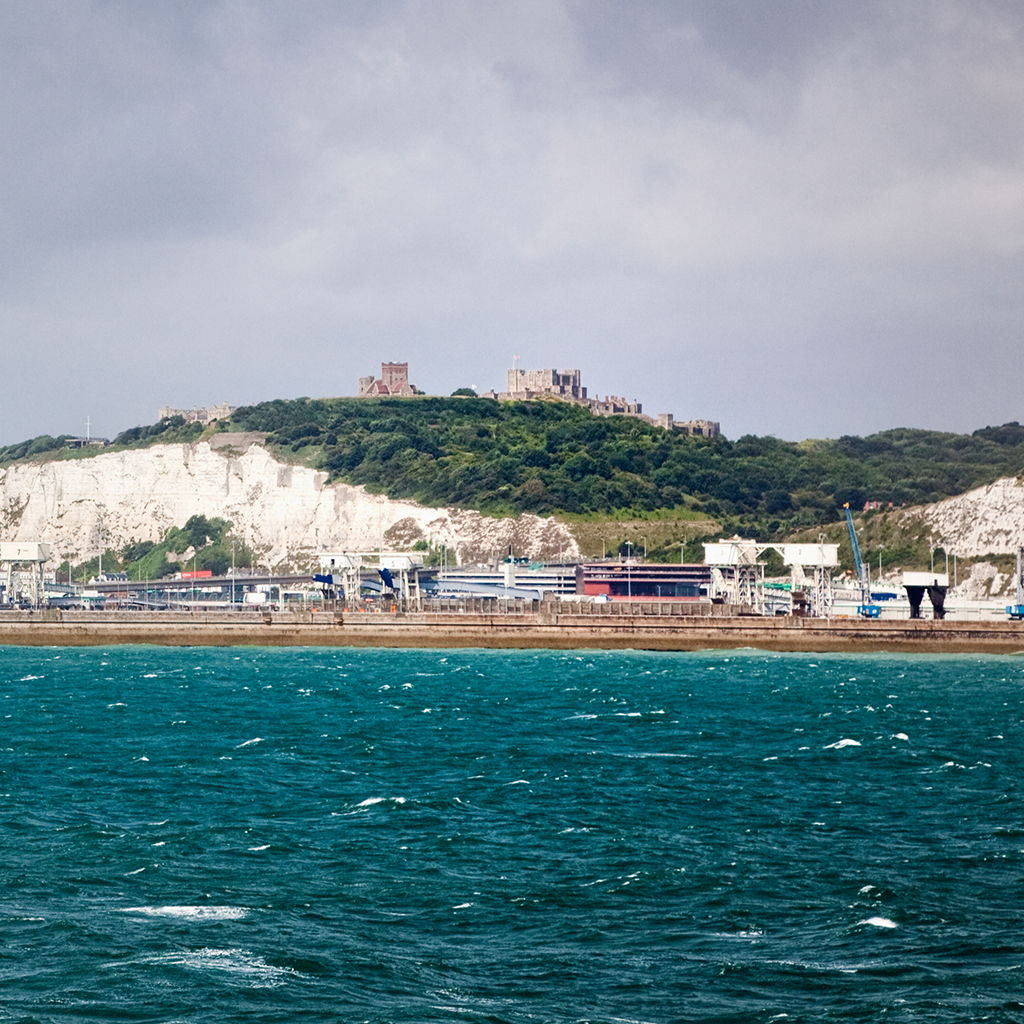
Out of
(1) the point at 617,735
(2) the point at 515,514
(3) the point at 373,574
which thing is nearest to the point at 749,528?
(2) the point at 515,514

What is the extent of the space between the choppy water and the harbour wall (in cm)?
4361

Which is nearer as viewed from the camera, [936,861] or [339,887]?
[339,887]

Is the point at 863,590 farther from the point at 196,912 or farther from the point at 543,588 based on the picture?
the point at 196,912

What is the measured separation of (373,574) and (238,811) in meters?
131

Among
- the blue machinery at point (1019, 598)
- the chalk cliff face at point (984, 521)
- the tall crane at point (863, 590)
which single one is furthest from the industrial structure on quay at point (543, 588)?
the chalk cliff face at point (984, 521)

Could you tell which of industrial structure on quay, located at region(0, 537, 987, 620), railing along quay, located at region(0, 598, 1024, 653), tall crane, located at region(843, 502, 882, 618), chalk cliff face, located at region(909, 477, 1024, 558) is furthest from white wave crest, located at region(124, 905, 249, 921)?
chalk cliff face, located at region(909, 477, 1024, 558)

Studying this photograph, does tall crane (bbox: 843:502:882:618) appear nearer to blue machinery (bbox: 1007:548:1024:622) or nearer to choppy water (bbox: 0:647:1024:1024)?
blue machinery (bbox: 1007:548:1024:622)

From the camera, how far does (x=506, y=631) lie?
348 ft

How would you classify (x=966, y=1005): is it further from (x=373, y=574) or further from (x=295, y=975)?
(x=373, y=574)

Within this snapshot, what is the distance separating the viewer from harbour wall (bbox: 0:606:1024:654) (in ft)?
330

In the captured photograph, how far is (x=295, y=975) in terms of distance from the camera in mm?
21891

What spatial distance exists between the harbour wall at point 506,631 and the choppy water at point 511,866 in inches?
1717

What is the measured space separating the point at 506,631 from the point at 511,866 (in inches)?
3037

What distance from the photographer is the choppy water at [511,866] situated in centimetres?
2112
